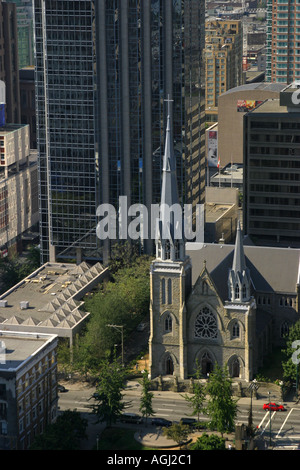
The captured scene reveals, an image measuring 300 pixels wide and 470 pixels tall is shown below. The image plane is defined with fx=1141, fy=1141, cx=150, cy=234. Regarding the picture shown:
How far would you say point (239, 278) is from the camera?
186m

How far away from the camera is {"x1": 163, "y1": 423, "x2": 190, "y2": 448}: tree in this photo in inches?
6604

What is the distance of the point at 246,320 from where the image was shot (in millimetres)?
186625

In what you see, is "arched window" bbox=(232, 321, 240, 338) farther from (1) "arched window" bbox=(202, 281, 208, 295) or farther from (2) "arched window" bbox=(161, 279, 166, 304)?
(2) "arched window" bbox=(161, 279, 166, 304)

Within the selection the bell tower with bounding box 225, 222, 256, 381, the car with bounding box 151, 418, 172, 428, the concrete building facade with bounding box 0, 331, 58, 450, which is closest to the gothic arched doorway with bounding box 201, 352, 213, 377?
the bell tower with bounding box 225, 222, 256, 381

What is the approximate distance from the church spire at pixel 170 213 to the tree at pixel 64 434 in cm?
3286

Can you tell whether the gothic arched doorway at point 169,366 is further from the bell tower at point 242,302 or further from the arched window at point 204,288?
the arched window at point 204,288

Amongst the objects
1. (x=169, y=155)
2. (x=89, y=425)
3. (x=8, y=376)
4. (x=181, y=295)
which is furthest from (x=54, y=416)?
(x=169, y=155)

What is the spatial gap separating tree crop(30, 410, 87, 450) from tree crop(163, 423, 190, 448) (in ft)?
40.4

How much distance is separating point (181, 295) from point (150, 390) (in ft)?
55.2

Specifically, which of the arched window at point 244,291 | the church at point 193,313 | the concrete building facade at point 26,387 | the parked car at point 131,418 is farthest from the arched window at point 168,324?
the concrete building facade at point 26,387

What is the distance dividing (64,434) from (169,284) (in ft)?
119
